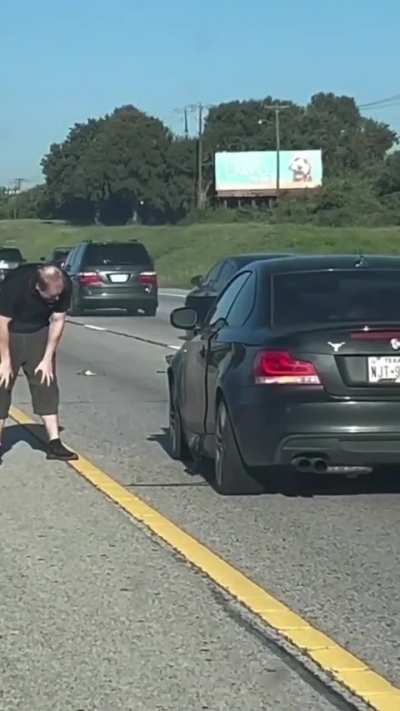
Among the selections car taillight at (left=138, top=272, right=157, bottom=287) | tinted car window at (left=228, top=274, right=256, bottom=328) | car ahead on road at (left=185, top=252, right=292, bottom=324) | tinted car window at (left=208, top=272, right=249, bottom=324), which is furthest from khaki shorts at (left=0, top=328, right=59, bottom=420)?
car taillight at (left=138, top=272, right=157, bottom=287)

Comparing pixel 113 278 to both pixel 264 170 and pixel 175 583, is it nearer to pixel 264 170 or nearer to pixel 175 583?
pixel 175 583

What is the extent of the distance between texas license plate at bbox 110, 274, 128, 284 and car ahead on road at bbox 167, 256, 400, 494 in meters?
26.3

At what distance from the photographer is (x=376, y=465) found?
984 cm

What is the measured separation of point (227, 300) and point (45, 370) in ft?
5.17

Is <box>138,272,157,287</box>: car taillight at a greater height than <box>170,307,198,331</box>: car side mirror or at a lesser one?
lesser

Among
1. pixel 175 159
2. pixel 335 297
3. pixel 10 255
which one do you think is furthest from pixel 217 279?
pixel 175 159

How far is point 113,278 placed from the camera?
121ft

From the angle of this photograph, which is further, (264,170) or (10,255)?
(264,170)

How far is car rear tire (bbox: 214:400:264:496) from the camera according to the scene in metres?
10.2

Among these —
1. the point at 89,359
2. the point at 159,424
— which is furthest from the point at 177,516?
the point at 89,359

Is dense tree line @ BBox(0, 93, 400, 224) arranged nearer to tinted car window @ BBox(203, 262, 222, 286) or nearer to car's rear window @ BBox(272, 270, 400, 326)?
tinted car window @ BBox(203, 262, 222, 286)

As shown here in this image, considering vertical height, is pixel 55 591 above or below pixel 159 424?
above

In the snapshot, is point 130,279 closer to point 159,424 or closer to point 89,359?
point 89,359

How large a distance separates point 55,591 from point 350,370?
282 cm
